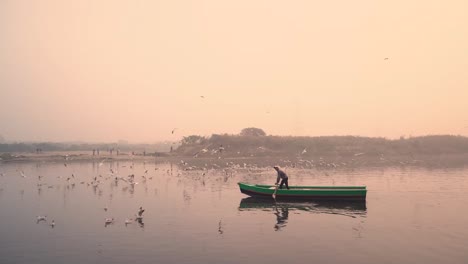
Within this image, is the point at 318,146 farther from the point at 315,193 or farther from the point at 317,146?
the point at 315,193

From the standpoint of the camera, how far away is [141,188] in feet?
148

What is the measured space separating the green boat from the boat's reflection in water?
0.39 metres

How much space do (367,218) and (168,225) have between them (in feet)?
41.4

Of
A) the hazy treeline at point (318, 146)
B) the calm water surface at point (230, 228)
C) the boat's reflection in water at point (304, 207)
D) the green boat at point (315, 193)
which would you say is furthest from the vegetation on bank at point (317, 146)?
the boat's reflection in water at point (304, 207)

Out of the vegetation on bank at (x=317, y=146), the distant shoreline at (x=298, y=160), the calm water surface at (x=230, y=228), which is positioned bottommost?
the calm water surface at (x=230, y=228)

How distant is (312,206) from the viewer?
107ft

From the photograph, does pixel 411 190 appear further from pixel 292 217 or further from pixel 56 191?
pixel 56 191

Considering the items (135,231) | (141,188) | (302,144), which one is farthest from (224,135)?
(135,231)

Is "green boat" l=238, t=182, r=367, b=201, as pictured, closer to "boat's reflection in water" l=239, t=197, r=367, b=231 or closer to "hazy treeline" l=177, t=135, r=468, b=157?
"boat's reflection in water" l=239, t=197, r=367, b=231

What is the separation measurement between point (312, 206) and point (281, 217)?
5.25m

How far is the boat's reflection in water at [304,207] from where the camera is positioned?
1155 inches

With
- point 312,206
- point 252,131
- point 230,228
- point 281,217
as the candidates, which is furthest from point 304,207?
point 252,131

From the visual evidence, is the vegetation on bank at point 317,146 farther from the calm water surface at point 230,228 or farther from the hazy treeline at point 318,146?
the calm water surface at point 230,228

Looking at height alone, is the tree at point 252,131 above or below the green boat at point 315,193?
above
